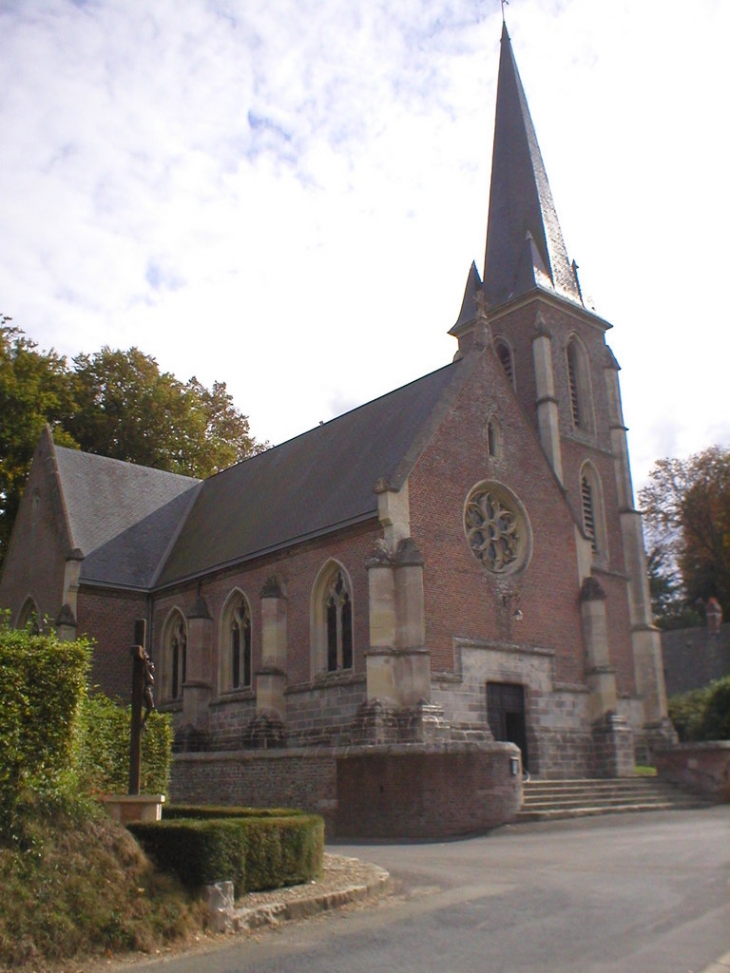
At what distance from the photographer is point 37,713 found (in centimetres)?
1009

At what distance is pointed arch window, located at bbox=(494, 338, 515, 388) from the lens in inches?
1346

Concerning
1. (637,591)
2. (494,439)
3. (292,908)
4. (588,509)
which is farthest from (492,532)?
(292,908)

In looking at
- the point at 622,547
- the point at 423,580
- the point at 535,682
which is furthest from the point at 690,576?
the point at 423,580

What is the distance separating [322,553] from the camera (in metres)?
25.4

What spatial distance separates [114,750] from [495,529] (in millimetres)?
14551

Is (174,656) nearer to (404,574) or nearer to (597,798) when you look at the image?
(404,574)

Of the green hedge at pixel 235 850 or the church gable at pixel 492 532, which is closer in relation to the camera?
the green hedge at pixel 235 850

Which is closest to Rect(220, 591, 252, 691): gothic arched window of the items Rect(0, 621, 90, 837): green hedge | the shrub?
the shrub

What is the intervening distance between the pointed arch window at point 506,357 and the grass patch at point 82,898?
26371 mm

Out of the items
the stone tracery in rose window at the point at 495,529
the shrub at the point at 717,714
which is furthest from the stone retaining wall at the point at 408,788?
the shrub at the point at 717,714

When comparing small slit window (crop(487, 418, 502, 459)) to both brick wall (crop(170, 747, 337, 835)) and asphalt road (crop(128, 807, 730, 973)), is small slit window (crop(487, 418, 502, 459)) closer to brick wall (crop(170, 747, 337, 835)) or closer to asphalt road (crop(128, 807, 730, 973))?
brick wall (crop(170, 747, 337, 835))

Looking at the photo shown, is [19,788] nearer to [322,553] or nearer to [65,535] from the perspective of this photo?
[322,553]

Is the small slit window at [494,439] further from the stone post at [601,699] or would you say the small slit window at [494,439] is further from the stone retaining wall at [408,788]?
the stone retaining wall at [408,788]

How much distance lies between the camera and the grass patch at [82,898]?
819 centimetres
